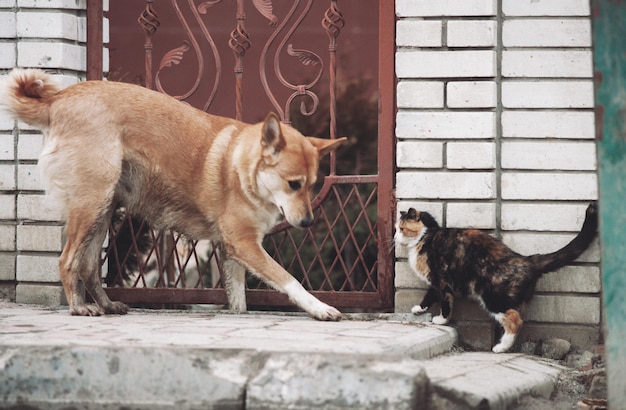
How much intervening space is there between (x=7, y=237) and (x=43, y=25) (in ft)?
4.79

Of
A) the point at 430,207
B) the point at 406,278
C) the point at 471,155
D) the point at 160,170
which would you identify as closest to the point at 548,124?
the point at 471,155

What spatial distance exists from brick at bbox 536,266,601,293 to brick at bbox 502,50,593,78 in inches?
45.8

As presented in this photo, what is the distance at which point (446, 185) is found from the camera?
5980 mm

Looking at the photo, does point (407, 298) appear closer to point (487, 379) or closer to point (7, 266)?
point (487, 379)

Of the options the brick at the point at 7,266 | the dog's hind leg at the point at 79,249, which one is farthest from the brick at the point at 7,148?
the dog's hind leg at the point at 79,249

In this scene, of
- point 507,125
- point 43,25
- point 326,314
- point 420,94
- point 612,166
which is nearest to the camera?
point 612,166

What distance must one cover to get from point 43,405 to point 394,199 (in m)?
2.75

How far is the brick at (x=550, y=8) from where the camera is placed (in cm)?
581

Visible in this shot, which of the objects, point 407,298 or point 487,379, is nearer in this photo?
point 487,379

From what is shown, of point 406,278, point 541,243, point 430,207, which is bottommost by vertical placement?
point 406,278

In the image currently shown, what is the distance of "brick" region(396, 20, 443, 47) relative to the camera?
597 centimetres

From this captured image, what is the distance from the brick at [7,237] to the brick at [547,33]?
351 centimetres

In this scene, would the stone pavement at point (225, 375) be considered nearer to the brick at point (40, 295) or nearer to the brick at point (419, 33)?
the brick at point (40, 295)

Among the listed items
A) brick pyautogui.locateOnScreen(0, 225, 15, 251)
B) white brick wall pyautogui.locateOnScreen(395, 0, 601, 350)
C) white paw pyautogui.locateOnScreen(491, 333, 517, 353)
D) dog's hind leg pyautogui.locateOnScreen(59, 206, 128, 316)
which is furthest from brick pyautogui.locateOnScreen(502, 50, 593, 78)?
brick pyautogui.locateOnScreen(0, 225, 15, 251)
